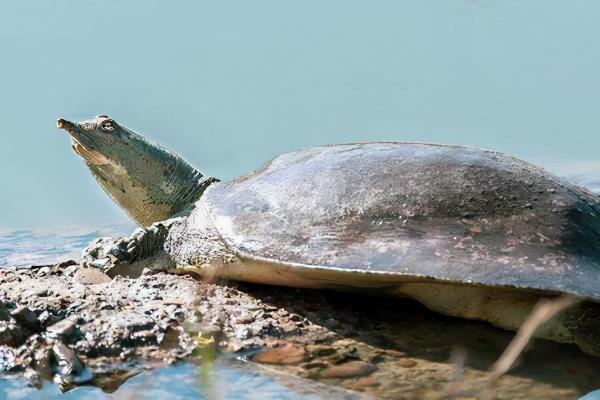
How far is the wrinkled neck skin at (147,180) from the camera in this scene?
500cm

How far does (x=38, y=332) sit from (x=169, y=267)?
946mm

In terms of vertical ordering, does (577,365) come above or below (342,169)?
below

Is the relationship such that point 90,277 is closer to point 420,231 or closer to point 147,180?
point 147,180

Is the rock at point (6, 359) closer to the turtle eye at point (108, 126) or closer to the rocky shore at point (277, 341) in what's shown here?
the rocky shore at point (277, 341)

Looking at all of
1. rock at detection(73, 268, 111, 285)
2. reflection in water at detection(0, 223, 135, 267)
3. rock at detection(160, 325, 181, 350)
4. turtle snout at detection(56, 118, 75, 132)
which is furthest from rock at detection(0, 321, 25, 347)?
reflection in water at detection(0, 223, 135, 267)

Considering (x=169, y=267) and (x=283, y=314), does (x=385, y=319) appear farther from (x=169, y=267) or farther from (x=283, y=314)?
(x=169, y=267)

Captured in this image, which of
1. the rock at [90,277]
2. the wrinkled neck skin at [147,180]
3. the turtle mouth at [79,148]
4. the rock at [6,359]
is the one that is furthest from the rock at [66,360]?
the turtle mouth at [79,148]

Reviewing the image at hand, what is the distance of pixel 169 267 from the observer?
4016mm

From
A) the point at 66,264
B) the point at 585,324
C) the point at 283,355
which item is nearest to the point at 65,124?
the point at 66,264

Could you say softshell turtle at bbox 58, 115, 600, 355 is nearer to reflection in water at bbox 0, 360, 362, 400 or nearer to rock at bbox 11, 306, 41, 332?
reflection in water at bbox 0, 360, 362, 400

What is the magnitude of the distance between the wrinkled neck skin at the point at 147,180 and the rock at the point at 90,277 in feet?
3.12

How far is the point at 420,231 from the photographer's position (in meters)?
3.07

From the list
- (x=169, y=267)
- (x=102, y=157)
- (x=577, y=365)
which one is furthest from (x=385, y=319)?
(x=102, y=157)

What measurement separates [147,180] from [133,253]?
921 millimetres
